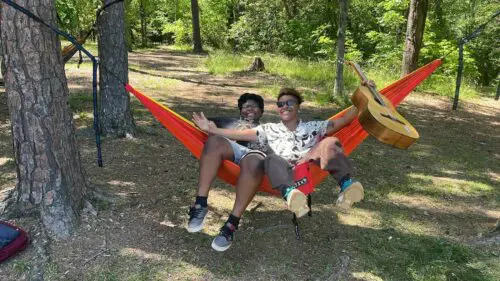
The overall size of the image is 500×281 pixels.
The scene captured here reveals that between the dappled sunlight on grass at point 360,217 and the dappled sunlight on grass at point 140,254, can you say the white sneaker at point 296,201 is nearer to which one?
the dappled sunlight on grass at point 140,254

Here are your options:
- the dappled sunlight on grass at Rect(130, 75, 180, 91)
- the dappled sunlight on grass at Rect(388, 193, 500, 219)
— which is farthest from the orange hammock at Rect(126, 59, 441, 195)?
the dappled sunlight on grass at Rect(130, 75, 180, 91)

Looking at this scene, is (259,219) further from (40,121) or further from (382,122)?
(40,121)

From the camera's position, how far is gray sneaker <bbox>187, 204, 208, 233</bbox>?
220 cm

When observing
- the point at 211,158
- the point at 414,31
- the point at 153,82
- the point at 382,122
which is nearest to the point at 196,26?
the point at 153,82

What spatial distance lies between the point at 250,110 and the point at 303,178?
76 centimetres

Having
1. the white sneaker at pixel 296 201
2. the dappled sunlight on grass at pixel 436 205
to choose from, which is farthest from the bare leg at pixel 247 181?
the dappled sunlight on grass at pixel 436 205

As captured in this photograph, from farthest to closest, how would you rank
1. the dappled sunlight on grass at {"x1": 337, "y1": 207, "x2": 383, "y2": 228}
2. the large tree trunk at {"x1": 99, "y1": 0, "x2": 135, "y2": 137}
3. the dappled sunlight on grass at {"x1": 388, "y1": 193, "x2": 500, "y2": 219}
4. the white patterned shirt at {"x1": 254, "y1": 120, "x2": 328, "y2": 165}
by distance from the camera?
the large tree trunk at {"x1": 99, "y1": 0, "x2": 135, "y2": 137} < the dappled sunlight on grass at {"x1": 388, "y1": 193, "x2": 500, "y2": 219} < the dappled sunlight on grass at {"x1": 337, "y1": 207, "x2": 383, "y2": 228} < the white patterned shirt at {"x1": 254, "y1": 120, "x2": 328, "y2": 165}

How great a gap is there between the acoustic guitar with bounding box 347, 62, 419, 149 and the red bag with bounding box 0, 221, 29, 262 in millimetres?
1787

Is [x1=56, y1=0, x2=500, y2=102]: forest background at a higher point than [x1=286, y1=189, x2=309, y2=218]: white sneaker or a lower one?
higher

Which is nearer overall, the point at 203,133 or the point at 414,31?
the point at 203,133

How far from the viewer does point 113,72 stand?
378cm

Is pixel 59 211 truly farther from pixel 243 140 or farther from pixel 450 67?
pixel 450 67

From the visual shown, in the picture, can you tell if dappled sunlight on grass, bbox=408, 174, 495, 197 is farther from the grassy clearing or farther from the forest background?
the forest background

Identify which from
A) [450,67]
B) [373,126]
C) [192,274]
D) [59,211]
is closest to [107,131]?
[59,211]
